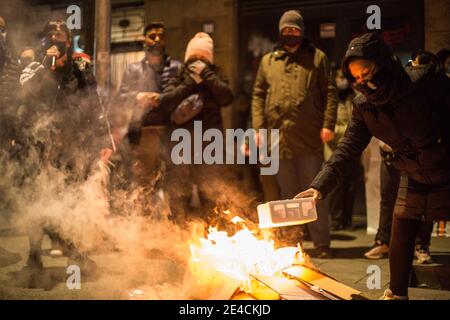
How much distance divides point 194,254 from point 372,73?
6.35ft

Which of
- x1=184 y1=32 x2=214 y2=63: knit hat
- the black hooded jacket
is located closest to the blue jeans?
x1=184 y1=32 x2=214 y2=63: knit hat

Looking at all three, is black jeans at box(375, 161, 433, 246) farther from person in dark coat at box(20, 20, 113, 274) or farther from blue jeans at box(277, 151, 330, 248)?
person in dark coat at box(20, 20, 113, 274)

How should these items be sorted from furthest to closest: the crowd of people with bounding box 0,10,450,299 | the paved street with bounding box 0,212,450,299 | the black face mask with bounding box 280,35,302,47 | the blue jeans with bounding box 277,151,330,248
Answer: the black face mask with bounding box 280,35,302,47
the blue jeans with bounding box 277,151,330,248
the paved street with bounding box 0,212,450,299
the crowd of people with bounding box 0,10,450,299

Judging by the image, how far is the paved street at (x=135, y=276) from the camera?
4840mm

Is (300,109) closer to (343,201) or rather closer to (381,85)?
(343,201)

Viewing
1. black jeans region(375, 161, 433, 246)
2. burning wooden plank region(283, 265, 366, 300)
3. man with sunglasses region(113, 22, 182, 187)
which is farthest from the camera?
man with sunglasses region(113, 22, 182, 187)

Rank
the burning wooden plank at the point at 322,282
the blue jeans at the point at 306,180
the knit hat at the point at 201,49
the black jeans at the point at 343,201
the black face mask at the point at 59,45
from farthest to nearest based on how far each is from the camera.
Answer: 1. the black jeans at the point at 343,201
2. the knit hat at the point at 201,49
3. the blue jeans at the point at 306,180
4. the black face mask at the point at 59,45
5. the burning wooden plank at the point at 322,282

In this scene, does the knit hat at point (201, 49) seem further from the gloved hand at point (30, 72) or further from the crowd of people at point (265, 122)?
the gloved hand at point (30, 72)

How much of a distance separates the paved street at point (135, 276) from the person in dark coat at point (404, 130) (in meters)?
0.74

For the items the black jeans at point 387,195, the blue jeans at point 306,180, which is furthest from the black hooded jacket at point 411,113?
the blue jeans at point 306,180

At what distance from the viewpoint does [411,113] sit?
13.4 ft

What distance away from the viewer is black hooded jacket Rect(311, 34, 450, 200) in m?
4.06

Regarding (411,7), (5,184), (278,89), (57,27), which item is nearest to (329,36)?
(411,7)

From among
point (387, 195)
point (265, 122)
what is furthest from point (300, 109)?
point (387, 195)
